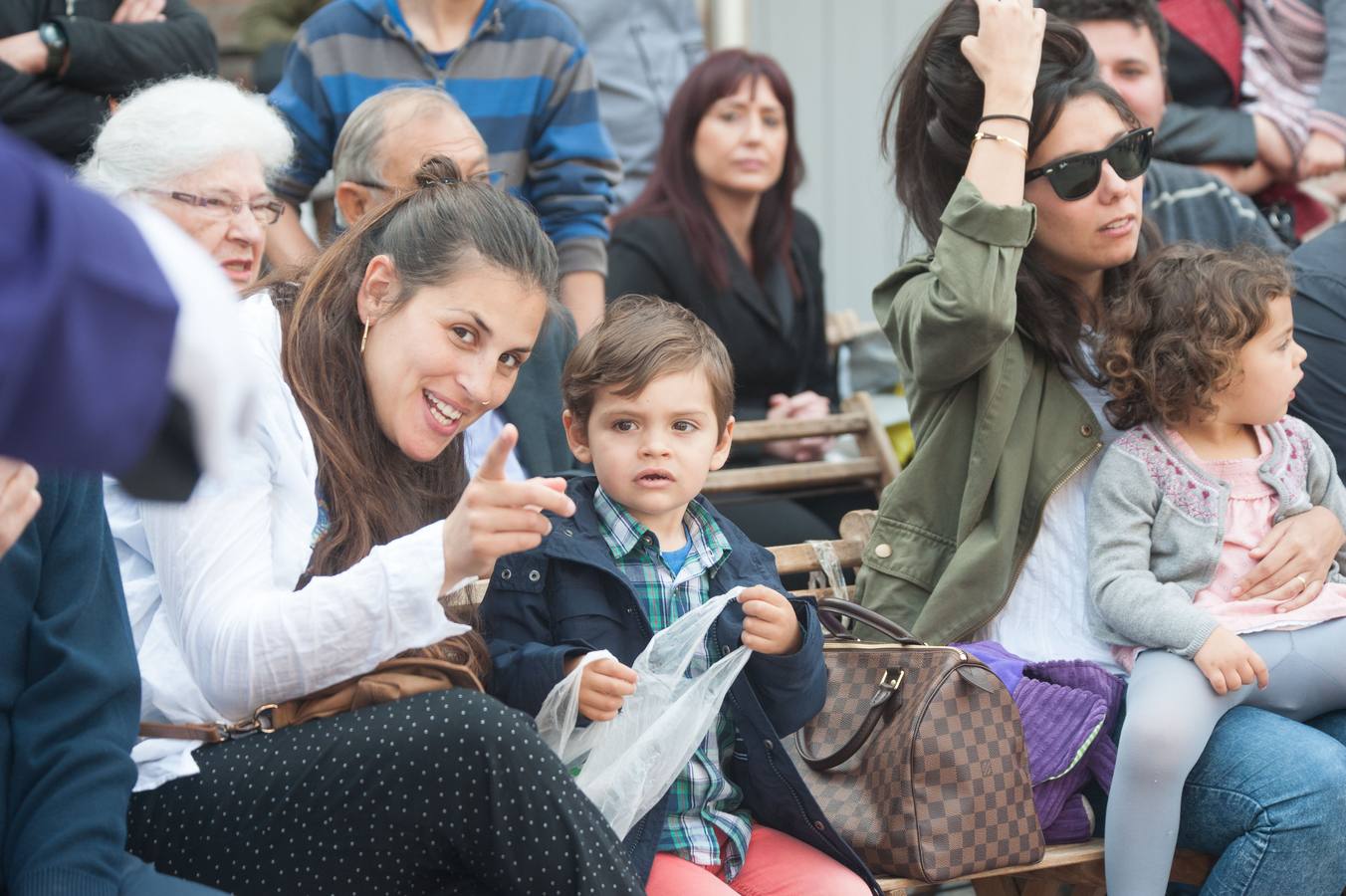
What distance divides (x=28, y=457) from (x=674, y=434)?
4.39ft

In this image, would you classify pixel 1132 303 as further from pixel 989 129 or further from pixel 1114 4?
pixel 1114 4

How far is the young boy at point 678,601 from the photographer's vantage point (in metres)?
2.21

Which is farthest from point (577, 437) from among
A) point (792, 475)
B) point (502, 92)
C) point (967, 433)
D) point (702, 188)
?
point (702, 188)

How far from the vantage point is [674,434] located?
7.63 ft

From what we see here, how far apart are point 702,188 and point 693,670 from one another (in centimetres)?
220

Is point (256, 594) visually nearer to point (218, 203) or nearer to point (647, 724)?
point (647, 724)

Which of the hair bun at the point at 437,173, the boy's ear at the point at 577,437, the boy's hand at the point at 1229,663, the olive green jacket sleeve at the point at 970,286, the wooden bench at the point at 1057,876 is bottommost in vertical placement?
the wooden bench at the point at 1057,876

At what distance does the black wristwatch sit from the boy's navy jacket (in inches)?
71.4

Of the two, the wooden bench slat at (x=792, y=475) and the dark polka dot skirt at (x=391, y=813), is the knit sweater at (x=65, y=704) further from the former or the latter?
the wooden bench slat at (x=792, y=475)

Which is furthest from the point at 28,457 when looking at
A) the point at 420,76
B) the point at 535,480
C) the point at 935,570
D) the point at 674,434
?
the point at 420,76

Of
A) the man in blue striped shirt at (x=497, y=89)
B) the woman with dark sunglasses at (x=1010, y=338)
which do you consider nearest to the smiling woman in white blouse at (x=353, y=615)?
the woman with dark sunglasses at (x=1010, y=338)

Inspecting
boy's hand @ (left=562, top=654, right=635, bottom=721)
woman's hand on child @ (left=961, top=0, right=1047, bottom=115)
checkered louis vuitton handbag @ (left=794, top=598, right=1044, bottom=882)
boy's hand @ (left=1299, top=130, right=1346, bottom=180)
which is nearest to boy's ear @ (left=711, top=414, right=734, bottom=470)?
checkered louis vuitton handbag @ (left=794, top=598, right=1044, bottom=882)

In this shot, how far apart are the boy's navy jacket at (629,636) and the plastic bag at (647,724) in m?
0.07

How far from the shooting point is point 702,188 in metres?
4.21
